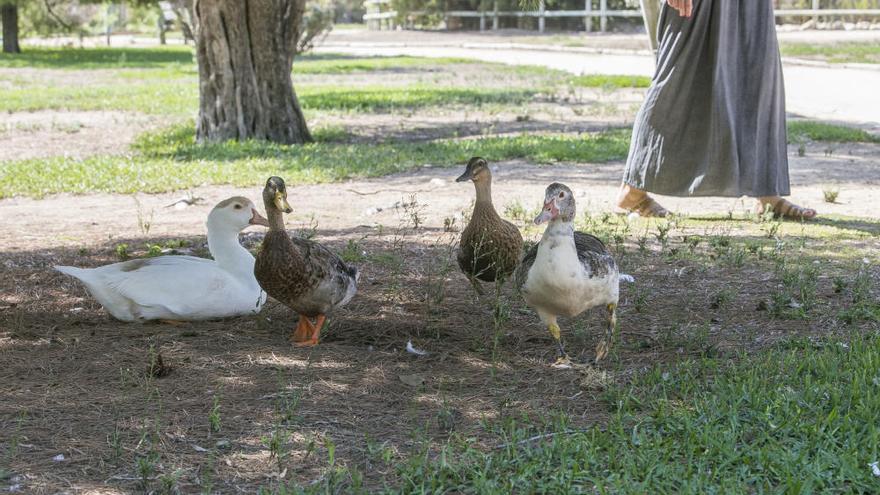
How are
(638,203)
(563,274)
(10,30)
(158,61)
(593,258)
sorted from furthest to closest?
(10,30)
(158,61)
(638,203)
(593,258)
(563,274)

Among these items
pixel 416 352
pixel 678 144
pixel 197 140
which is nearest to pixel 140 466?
pixel 416 352

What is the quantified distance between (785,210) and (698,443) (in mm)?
4325

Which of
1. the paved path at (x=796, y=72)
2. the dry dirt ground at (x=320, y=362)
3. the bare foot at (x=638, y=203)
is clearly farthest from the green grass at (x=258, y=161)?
the paved path at (x=796, y=72)

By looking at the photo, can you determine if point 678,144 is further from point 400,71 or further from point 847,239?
point 400,71

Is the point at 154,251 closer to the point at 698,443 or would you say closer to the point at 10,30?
the point at 698,443

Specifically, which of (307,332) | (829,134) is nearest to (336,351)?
(307,332)

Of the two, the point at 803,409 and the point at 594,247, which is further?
the point at 594,247

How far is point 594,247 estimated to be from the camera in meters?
4.82

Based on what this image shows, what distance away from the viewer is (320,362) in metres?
4.85

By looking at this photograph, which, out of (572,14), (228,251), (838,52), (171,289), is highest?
(572,14)

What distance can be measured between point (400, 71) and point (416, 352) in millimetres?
23236

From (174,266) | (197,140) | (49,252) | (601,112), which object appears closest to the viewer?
(174,266)

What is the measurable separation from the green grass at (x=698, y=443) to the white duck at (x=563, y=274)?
1.32ft

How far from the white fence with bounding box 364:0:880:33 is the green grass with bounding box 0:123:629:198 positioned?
1736 centimetres
